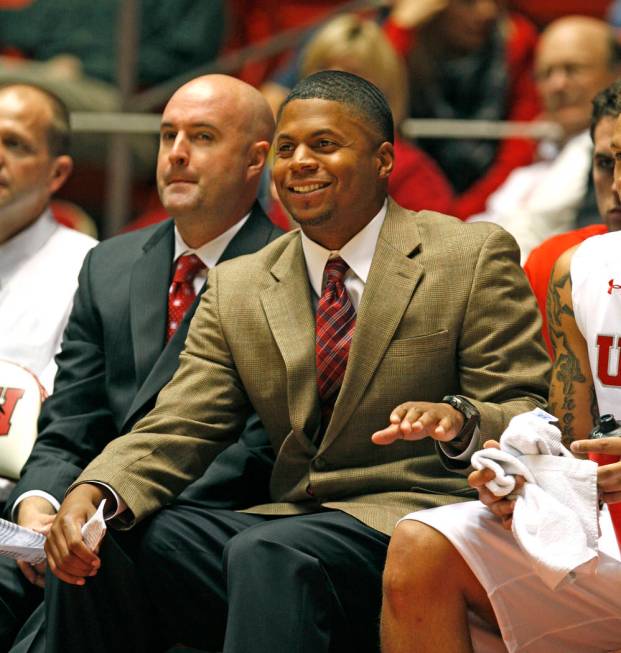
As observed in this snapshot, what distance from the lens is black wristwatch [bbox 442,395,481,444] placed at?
8.08ft

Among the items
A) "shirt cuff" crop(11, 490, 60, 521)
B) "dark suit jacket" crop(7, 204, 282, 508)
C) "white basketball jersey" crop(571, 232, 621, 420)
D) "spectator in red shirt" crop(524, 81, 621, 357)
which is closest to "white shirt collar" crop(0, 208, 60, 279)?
"dark suit jacket" crop(7, 204, 282, 508)

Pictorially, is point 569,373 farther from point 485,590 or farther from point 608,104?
point 608,104

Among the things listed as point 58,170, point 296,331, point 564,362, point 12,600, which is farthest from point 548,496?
point 58,170

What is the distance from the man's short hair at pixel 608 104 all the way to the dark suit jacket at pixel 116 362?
2.62ft

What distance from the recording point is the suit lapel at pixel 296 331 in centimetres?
277

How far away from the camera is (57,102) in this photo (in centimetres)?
396

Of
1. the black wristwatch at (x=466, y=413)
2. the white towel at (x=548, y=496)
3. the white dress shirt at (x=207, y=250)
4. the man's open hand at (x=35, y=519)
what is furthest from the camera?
A: the white dress shirt at (x=207, y=250)

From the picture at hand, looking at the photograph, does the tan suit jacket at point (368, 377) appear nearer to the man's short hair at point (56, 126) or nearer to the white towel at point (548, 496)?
the white towel at point (548, 496)

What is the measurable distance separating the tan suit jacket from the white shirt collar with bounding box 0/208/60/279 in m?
1.07

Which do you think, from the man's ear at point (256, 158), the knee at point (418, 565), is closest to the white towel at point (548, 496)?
the knee at point (418, 565)

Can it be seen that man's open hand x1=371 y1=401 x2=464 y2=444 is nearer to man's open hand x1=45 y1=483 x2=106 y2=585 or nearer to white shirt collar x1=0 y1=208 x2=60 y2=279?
man's open hand x1=45 y1=483 x2=106 y2=585

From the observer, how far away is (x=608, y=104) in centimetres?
324

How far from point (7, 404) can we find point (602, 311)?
143 centimetres

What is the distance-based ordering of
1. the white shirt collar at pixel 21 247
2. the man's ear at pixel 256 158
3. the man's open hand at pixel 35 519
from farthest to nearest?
the white shirt collar at pixel 21 247, the man's ear at pixel 256 158, the man's open hand at pixel 35 519
